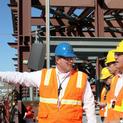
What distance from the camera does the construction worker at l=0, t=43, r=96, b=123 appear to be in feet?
22.8

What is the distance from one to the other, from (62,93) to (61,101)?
0.33 feet

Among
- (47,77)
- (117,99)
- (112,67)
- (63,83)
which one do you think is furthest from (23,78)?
(112,67)

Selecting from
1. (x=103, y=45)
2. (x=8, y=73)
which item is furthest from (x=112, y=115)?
(x=103, y=45)

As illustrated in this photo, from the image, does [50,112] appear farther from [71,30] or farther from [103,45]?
[71,30]

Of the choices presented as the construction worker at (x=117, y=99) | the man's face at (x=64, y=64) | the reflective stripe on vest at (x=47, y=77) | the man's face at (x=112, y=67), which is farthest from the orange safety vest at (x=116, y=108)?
the man's face at (x=112, y=67)

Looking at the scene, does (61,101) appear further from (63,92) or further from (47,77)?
(47,77)

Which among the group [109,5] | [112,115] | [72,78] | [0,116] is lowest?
[0,116]

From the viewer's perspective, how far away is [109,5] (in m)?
17.1

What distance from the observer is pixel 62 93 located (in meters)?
6.96

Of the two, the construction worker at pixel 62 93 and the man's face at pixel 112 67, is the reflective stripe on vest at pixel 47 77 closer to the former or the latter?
the construction worker at pixel 62 93

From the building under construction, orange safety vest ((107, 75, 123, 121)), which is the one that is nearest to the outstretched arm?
orange safety vest ((107, 75, 123, 121))

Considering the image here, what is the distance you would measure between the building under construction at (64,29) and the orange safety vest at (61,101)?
2463 mm

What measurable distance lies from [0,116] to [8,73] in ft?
27.4

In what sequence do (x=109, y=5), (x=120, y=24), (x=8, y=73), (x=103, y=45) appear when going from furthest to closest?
(x=120, y=24), (x=109, y=5), (x=103, y=45), (x=8, y=73)
